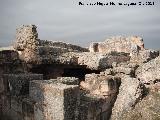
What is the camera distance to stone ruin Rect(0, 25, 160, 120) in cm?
634

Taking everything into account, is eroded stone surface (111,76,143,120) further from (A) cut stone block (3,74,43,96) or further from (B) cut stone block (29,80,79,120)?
(A) cut stone block (3,74,43,96)

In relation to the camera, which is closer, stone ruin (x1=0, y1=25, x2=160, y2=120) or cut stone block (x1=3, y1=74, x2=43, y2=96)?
stone ruin (x1=0, y1=25, x2=160, y2=120)

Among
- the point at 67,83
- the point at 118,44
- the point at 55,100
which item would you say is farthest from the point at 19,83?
the point at 118,44

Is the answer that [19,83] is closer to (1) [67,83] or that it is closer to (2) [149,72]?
(1) [67,83]

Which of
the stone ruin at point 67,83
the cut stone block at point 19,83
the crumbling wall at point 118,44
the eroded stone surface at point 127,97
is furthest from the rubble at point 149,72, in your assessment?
the crumbling wall at point 118,44

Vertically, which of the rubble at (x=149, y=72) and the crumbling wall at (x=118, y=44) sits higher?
the crumbling wall at (x=118, y=44)

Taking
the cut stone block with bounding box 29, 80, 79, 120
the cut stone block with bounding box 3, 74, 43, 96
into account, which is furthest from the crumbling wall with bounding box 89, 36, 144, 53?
the cut stone block with bounding box 29, 80, 79, 120

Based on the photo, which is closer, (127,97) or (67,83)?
(67,83)

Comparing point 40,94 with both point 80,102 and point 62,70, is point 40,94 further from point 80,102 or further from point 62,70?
point 62,70

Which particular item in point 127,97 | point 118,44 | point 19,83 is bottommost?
point 127,97

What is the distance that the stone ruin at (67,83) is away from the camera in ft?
20.8

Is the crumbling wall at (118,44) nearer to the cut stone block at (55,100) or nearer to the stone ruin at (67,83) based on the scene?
the stone ruin at (67,83)

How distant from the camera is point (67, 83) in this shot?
703cm

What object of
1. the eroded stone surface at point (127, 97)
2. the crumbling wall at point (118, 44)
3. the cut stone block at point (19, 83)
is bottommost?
the eroded stone surface at point (127, 97)
